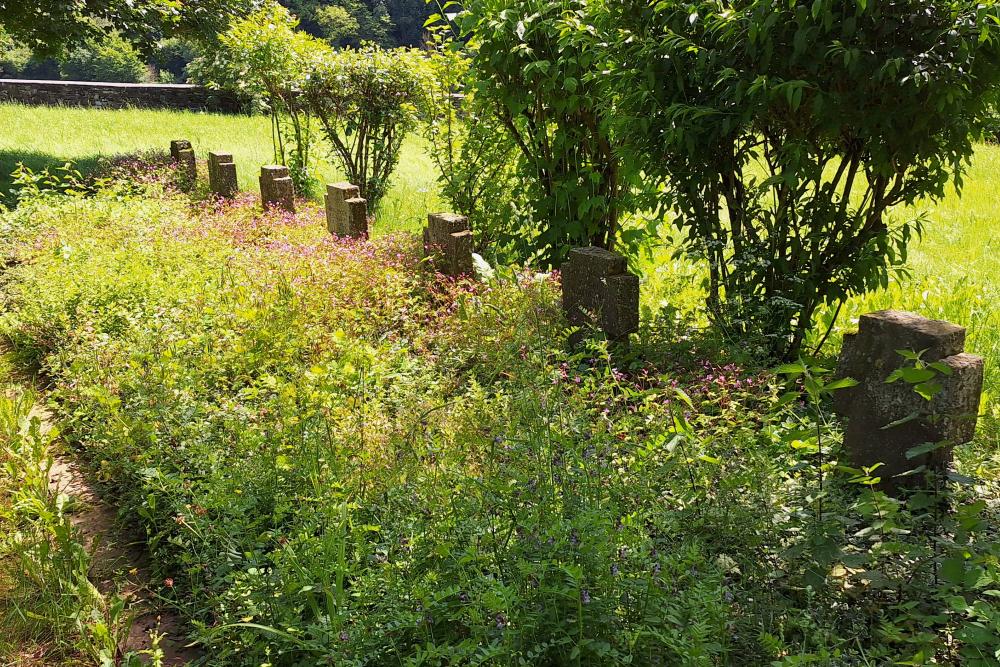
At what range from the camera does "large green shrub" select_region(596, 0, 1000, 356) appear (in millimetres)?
3744

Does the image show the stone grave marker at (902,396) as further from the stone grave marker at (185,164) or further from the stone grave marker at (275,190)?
the stone grave marker at (185,164)

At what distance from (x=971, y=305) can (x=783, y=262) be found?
6.86 feet

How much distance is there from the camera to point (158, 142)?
55.6 feet

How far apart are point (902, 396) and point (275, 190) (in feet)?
26.1

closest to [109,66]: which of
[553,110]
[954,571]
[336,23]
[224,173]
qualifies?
[336,23]

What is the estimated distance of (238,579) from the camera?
265 centimetres

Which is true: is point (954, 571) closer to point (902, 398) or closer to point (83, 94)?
point (902, 398)

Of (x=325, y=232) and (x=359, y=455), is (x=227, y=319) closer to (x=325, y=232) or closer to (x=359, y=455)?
(x=359, y=455)

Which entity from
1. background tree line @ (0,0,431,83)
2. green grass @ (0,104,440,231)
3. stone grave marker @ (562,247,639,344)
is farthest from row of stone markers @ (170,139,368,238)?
background tree line @ (0,0,431,83)

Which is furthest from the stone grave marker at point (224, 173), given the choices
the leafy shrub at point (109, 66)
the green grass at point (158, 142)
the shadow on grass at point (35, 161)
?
the leafy shrub at point (109, 66)

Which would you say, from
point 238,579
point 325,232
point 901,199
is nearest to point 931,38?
point 901,199

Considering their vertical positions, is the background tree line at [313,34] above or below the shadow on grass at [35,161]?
above

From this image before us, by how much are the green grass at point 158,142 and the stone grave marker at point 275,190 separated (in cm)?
122

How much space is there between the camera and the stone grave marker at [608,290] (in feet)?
14.7
